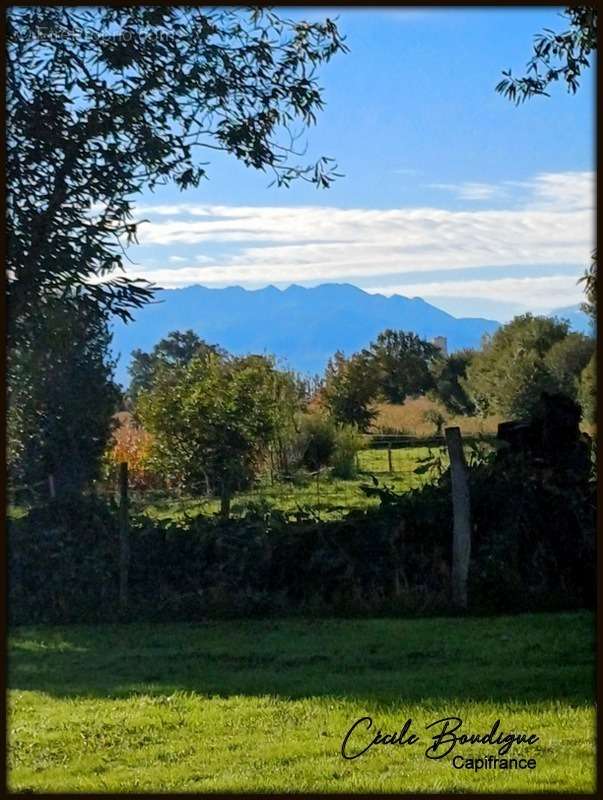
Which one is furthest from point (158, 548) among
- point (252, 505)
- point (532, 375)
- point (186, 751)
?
point (532, 375)

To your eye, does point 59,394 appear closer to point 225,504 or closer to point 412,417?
point 225,504

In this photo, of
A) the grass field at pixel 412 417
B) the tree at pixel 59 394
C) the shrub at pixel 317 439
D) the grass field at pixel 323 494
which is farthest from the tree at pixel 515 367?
the tree at pixel 59 394

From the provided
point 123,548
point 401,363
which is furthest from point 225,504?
point 401,363

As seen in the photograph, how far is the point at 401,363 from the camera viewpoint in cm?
497

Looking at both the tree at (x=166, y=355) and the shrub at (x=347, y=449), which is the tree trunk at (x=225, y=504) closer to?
the shrub at (x=347, y=449)

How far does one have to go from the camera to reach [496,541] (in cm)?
603

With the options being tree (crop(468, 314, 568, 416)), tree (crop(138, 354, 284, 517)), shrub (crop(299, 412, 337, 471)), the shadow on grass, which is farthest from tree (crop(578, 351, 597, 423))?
tree (crop(138, 354, 284, 517))

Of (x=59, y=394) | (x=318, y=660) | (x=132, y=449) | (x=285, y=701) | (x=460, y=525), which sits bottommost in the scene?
(x=285, y=701)

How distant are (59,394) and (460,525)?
104 inches

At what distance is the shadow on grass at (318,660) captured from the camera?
440 cm

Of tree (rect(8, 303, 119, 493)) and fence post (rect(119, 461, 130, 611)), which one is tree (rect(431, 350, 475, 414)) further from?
fence post (rect(119, 461, 130, 611))

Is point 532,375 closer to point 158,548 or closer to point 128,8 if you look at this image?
point 158,548

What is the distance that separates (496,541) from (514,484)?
1.64 feet

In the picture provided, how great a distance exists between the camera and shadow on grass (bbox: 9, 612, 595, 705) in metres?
4.40
